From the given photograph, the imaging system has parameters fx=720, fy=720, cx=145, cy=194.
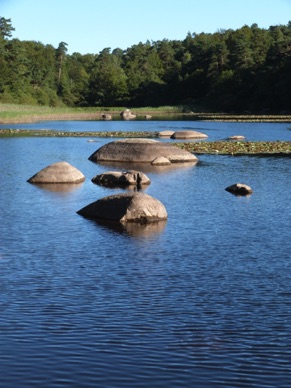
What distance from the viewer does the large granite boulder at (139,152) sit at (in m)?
40.6

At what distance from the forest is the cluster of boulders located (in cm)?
9179

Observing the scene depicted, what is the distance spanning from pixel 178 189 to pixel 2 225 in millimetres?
10582

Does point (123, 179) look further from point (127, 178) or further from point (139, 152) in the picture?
point (139, 152)

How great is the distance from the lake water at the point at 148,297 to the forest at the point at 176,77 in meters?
112

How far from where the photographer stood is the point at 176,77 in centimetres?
17262

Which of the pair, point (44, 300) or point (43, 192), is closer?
point (44, 300)

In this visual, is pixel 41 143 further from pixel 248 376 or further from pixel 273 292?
pixel 248 376

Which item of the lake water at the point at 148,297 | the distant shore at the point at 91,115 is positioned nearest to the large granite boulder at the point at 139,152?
the lake water at the point at 148,297

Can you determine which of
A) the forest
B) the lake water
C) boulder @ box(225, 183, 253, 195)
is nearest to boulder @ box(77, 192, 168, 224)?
the lake water

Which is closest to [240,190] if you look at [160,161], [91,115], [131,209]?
[131,209]

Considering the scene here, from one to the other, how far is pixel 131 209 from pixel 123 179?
10074 millimetres

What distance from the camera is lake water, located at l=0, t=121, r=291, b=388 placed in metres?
10.2

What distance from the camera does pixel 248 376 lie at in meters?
9.89

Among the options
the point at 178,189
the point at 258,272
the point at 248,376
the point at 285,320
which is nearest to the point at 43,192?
the point at 178,189
